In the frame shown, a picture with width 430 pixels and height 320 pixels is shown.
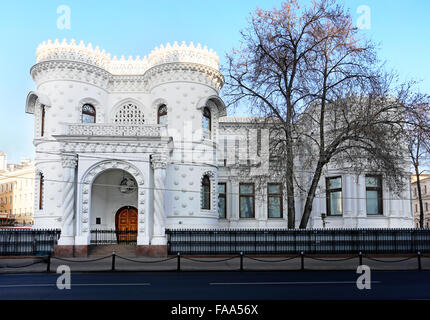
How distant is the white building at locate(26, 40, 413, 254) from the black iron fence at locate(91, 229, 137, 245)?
101 centimetres

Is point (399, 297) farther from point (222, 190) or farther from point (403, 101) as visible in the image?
point (222, 190)

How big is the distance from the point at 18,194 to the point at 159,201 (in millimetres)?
Result: 70998

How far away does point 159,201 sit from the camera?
21.3m

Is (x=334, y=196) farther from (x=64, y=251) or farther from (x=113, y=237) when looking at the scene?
(x=64, y=251)

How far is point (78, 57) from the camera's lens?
25391 millimetres

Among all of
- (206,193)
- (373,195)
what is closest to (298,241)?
(206,193)

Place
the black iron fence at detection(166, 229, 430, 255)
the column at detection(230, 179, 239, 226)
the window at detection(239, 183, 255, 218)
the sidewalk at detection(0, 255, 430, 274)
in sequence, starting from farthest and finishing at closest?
the window at detection(239, 183, 255, 218) → the column at detection(230, 179, 239, 226) → the black iron fence at detection(166, 229, 430, 255) → the sidewalk at detection(0, 255, 430, 274)

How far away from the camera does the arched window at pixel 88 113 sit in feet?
85.1

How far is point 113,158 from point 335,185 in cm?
1592

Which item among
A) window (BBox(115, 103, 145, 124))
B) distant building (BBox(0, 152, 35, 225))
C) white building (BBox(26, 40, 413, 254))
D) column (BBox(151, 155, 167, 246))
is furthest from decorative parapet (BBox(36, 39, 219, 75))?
distant building (BBox(0, 152, 35, 225))

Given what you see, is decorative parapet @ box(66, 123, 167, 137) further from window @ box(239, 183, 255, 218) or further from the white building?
window @ box(239, 183, 255, 218)

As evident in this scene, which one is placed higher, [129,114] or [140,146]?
[129,114]

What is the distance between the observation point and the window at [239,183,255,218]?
30281 millimetres
